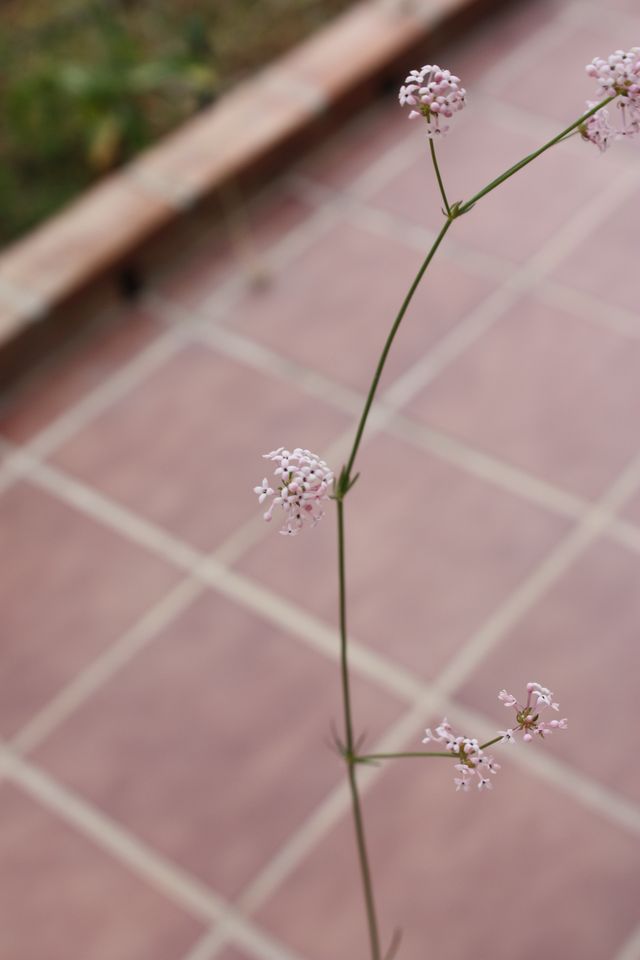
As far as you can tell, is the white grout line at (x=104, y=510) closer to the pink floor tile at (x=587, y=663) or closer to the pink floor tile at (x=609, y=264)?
the pink floor tile at (x=587, y=663)

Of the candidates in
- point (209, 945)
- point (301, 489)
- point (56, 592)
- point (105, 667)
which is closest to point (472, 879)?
point (209, 945)

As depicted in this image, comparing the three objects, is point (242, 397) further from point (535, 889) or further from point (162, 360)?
point (535, 889)

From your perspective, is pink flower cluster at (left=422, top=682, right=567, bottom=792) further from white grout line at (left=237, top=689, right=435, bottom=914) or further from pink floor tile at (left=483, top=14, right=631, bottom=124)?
pink floor tile at (left=483, top=14, right=631, bottom=124)

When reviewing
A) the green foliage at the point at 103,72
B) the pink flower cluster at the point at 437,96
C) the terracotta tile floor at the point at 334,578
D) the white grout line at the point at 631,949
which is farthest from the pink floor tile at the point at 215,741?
the pink flower cluster at the point at 437,96

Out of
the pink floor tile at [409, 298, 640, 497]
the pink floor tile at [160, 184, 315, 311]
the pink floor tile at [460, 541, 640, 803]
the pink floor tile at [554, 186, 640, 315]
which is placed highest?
the pink floor tile at [554, 186, 640, 315]

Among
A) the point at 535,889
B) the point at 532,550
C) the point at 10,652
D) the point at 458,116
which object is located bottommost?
the point at 10,652

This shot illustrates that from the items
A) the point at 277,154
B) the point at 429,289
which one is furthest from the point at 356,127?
the point at 429,289

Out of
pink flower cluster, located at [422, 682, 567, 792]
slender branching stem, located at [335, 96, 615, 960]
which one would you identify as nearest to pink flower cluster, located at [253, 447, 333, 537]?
slender branching stem, located at [335, 96, 615, 960]
